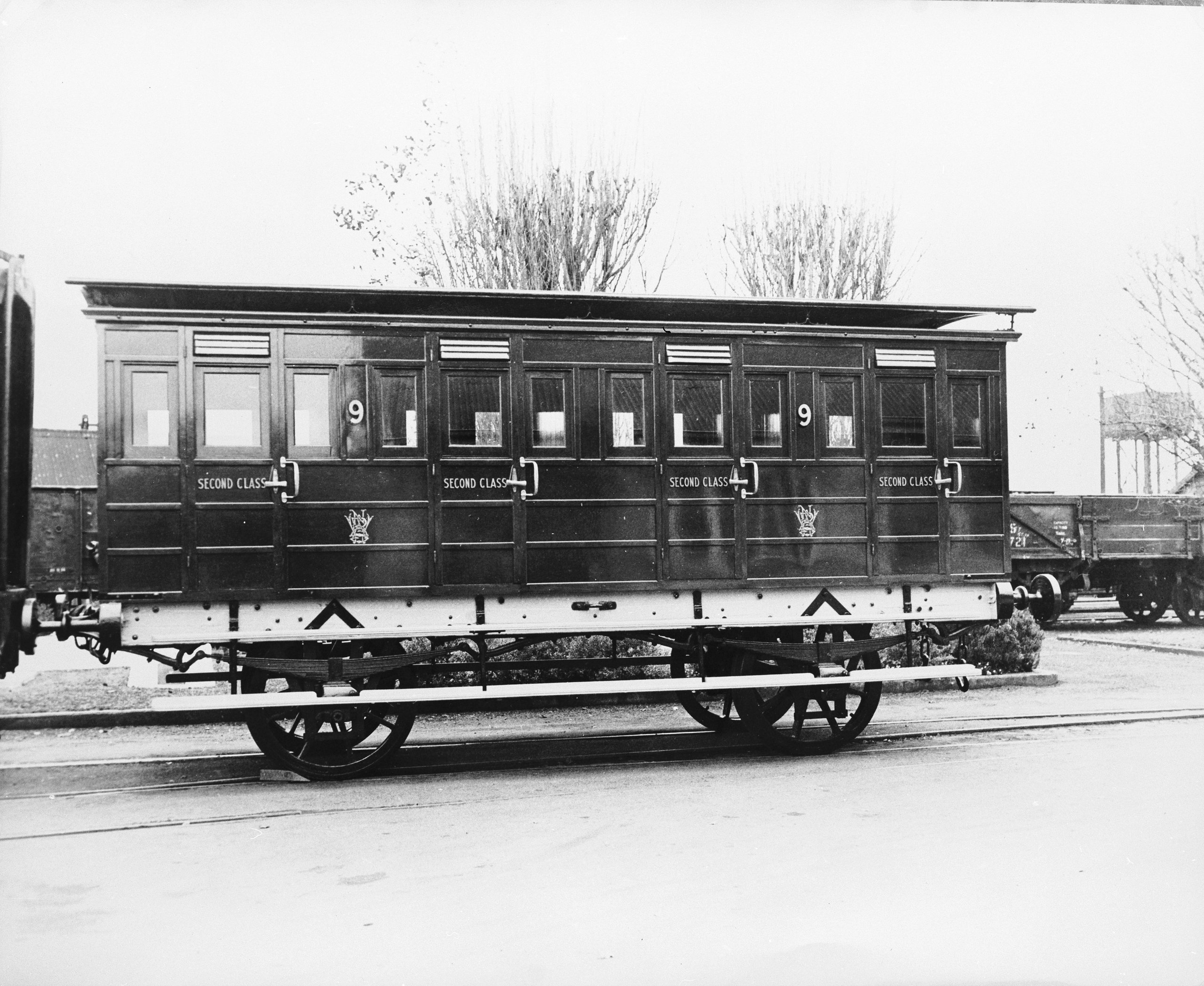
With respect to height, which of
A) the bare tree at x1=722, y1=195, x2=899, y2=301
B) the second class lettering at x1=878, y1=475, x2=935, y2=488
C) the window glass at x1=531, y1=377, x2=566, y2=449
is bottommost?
the second class lettering at x1=878, y1=475, x2=935, y2=488

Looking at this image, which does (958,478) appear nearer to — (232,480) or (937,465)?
(937,465)

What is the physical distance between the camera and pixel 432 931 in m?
4.95

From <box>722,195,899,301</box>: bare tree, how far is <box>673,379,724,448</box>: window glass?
18.8 ft

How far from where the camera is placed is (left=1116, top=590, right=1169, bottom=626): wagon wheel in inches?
715

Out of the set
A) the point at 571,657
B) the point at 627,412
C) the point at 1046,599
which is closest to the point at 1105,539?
the point at 1046,599

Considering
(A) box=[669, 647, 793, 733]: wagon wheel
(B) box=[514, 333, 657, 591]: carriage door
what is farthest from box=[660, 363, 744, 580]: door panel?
(A) box=[669, 647, 793, 733]: wagon wheel

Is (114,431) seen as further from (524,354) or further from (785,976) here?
(785,976)

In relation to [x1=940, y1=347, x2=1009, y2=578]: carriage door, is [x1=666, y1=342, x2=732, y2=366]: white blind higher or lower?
higher

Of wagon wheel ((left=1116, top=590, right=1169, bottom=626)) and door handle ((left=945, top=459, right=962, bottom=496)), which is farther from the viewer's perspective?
wagon wheel ((left=1116, top=590, right=1169, bottom=626))

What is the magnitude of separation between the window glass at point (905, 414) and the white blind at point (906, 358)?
0.15 metres

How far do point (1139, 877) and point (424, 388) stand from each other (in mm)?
5681

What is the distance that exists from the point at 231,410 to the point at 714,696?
16.5 feet

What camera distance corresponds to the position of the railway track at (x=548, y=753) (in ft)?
25.0

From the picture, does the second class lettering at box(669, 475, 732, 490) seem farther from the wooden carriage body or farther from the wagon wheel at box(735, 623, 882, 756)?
the wagon wheel at box(735, 623, 882, 756)
